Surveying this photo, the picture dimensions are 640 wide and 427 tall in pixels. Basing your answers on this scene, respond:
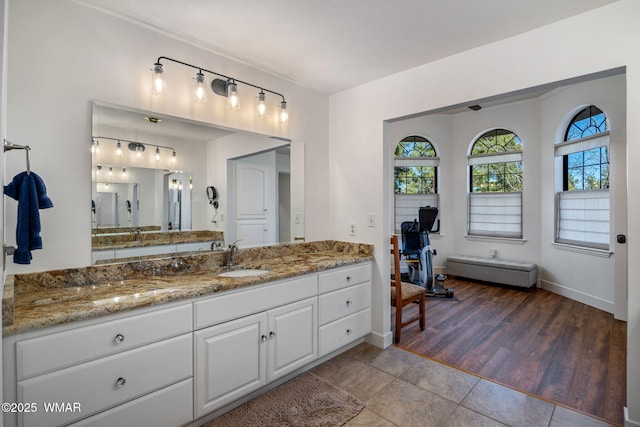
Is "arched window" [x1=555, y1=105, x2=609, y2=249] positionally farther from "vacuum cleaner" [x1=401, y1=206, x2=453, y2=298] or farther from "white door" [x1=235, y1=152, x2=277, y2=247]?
"white door" [x1=235, y1=152, x2=277, y2=247]

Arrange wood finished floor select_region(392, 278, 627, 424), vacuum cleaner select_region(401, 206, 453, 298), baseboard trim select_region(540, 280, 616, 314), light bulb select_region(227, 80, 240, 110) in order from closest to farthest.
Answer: wood finished floor select_region(392, 278, 627, 424), light bulb select_region(227, 80, 240, 110), baseboard trim select_region(540, 280, 616, 314), vacuum cleaner select_region(401, 206, 453, 298)

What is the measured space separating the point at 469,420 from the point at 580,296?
3.49 meters

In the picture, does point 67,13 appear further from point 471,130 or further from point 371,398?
point 471,130

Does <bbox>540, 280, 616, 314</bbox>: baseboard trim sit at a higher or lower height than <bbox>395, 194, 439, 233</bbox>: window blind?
lower

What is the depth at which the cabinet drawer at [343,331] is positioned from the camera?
252 centimetres

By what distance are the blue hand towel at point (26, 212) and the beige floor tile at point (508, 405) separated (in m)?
2.67

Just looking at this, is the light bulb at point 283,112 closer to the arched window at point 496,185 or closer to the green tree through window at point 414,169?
the green tree through window at point 414,169

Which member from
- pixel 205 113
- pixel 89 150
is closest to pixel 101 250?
pixel 89 150

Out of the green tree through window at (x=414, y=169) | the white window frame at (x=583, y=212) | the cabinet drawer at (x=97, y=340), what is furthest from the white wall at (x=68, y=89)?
the white window frame at (x=583, y=212)

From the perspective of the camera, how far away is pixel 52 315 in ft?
4.38

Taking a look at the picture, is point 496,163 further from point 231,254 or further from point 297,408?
point 297,408

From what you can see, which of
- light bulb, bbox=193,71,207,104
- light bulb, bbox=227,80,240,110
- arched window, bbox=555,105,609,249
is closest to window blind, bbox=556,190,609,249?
arched window, bbox=555,105,609,249

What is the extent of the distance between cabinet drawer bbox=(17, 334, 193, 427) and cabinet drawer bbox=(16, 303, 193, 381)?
0.03 metres

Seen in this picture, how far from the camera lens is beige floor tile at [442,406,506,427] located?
6.28ft
